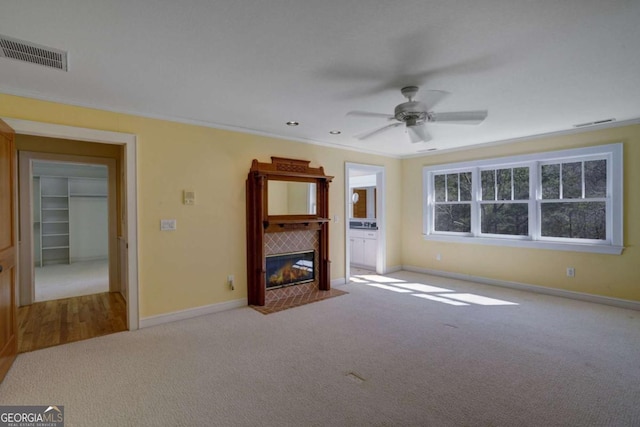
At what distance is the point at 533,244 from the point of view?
4801 millimetres

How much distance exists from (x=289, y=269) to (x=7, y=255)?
302cm

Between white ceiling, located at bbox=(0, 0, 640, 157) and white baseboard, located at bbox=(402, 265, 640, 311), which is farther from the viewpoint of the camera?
white baseboard, located at bbox=(402, 265, 640, 311)

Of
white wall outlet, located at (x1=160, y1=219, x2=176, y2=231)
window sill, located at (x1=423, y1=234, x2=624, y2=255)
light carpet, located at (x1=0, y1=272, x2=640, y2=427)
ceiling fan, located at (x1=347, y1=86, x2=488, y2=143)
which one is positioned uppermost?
ceiling fan, located at (x1=347, y1=86, x2=488, y2=143)

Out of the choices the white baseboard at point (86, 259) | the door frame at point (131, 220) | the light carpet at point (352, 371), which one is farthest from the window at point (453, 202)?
the white baseboard at point (86, 259)

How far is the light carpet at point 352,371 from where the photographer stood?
6.61ft

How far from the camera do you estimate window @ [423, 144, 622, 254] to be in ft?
13.9

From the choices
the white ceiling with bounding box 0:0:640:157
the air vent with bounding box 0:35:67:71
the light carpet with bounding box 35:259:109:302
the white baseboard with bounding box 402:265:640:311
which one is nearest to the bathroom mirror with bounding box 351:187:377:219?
the white baseboard with bounding box 402:265:640:311

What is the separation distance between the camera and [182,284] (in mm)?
3758

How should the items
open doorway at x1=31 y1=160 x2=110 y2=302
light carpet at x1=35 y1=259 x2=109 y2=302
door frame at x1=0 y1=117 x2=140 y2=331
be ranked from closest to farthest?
1. door frame at x1=0 y1=117 x2=140 y2=331
2. light carpet at x1=35 y1=259 x2=109 y2=302
3. open doorway at x1=31 y1=160 x2=110 y2=302

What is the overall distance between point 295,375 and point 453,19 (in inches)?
105

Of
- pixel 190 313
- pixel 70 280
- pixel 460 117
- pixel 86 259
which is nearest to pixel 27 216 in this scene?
pixel 70 280

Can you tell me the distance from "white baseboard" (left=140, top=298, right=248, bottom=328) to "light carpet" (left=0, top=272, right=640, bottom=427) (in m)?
0.11

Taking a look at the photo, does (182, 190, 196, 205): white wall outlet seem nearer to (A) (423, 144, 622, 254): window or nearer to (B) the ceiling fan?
(B) the ceiling fan

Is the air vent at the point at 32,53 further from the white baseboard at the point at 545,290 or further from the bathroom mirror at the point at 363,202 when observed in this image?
the white baseboard at the point at 545,290
